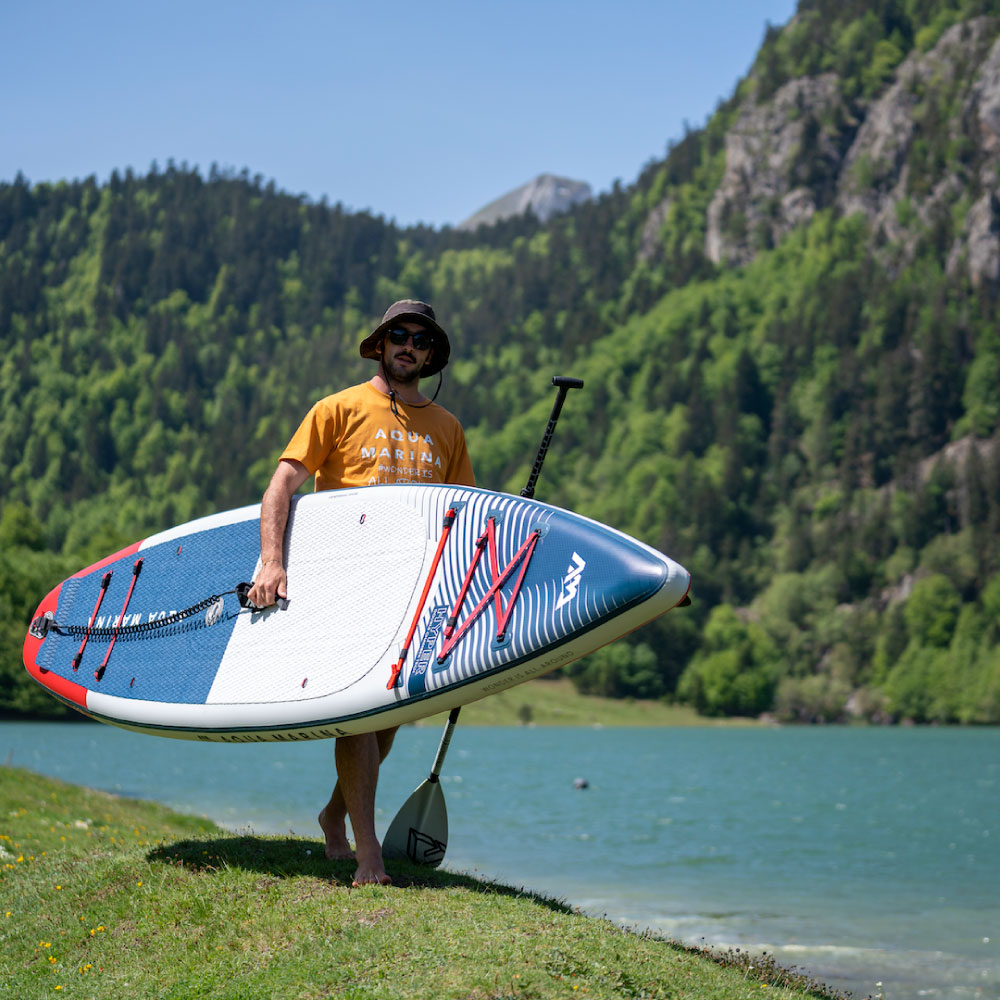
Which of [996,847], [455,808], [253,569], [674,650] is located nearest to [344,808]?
[253,569]

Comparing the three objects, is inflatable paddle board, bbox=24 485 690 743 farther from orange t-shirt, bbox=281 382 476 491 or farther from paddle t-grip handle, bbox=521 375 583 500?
paddle t-grip handle, bbox=521 375 583 500

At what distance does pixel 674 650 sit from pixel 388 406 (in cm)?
14220

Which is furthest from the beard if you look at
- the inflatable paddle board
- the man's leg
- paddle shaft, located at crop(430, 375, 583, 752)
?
the man's leg

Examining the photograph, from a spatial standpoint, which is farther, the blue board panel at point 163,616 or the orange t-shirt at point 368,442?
the blue board panel at point 163,616

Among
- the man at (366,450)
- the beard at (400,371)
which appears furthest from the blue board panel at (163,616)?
the beard at (400,371)

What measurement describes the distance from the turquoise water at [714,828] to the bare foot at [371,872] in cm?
758

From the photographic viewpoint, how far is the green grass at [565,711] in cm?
13088

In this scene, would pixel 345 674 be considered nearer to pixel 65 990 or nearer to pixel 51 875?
pixel 65 990

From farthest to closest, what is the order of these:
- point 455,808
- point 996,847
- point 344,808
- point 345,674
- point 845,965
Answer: point 455,808 < point 996,847 < point 845,965 < point 344,808 < point 345,674

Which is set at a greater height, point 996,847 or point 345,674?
point 345,674

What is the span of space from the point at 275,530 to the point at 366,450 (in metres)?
0.72

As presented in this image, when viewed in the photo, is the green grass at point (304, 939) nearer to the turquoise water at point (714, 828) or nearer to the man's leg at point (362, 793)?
the man's leg at point (362, 793)

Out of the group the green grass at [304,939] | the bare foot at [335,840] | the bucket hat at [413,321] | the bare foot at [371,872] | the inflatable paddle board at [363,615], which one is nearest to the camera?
the green grass at [304,939]

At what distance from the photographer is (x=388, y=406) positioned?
739 cm
